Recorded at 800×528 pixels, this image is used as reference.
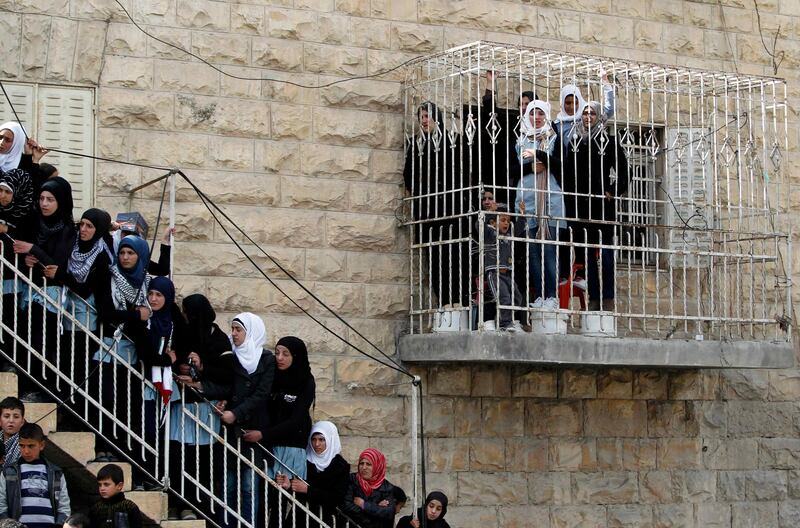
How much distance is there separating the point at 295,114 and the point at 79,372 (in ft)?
9.89

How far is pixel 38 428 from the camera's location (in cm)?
933

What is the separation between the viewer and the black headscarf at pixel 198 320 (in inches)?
422

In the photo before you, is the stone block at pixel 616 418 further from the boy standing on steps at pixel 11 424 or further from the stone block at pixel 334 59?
the boy standing on steps at pixel 11 424

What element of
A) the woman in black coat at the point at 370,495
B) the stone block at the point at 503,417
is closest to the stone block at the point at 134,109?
the woman in black coat at the point at 370,495

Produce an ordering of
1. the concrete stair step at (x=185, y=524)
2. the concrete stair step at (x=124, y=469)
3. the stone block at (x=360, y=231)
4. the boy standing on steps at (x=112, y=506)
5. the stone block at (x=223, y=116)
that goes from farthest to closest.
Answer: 1. the stone block at (x=360, y=231)
2. the stone block at (x=223, y=116)
3. the concrete stair step at (x=185, y=524)
4. the concrete stair step at (x=124, y=469)
5. the boy standing on steps at (x=112, y=506)

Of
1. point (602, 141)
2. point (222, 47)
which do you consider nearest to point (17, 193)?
point (222, 47)

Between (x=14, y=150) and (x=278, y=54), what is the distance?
261 centimetres

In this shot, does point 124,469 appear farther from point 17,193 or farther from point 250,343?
point 17,193

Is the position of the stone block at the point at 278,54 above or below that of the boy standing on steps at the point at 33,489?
above

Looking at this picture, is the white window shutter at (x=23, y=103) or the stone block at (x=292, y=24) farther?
the stone block at (x=292, y=24)

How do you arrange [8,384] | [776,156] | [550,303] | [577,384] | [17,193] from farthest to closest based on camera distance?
[776,156], [577,384], [550,303], [17,193], [8,384]

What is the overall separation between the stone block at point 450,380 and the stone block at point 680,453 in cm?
192

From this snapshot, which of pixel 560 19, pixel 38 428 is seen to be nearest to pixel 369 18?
pixel 560 19

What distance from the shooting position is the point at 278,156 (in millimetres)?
11984
